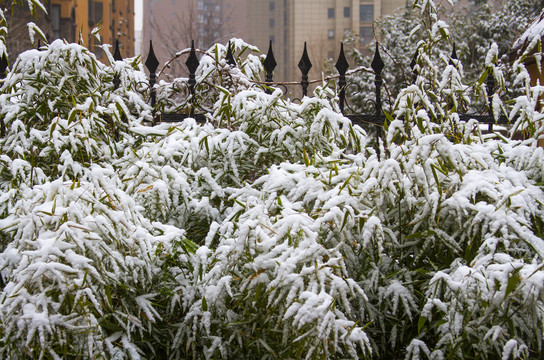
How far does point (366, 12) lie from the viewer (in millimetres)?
66062

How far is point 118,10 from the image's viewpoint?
167 ft

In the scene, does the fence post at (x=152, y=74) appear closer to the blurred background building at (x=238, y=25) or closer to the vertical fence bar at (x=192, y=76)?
the vertical fence bar at (x=192, y=76)

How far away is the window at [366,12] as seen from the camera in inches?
2589

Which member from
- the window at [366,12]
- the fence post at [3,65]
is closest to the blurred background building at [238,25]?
the window at [366,12]

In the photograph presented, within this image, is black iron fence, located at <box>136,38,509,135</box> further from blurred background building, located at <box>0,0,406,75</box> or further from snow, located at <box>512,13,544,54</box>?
blurred background building, located at <box>0,0,406,75</box>

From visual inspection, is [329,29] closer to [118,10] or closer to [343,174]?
[118,10]

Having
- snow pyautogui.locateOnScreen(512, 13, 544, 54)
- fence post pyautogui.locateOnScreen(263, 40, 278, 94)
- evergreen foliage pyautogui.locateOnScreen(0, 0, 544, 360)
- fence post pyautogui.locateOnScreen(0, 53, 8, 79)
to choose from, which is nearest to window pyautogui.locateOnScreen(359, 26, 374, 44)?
fence post pyautogui.locateOnScreen(263, 40, 278, 94)

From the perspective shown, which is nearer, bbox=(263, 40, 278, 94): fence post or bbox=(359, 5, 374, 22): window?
bbox=(263, 40, 278, 94): fence post

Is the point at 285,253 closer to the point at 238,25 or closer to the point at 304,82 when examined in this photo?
the point at 304,82

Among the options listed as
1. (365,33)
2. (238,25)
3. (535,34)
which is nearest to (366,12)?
(365,33)

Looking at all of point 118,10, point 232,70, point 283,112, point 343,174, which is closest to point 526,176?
point 343,174

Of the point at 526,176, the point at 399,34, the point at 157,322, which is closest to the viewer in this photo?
the point at 157,322

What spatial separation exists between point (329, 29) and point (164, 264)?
2703 inches

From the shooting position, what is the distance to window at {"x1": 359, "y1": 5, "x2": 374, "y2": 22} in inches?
2589
